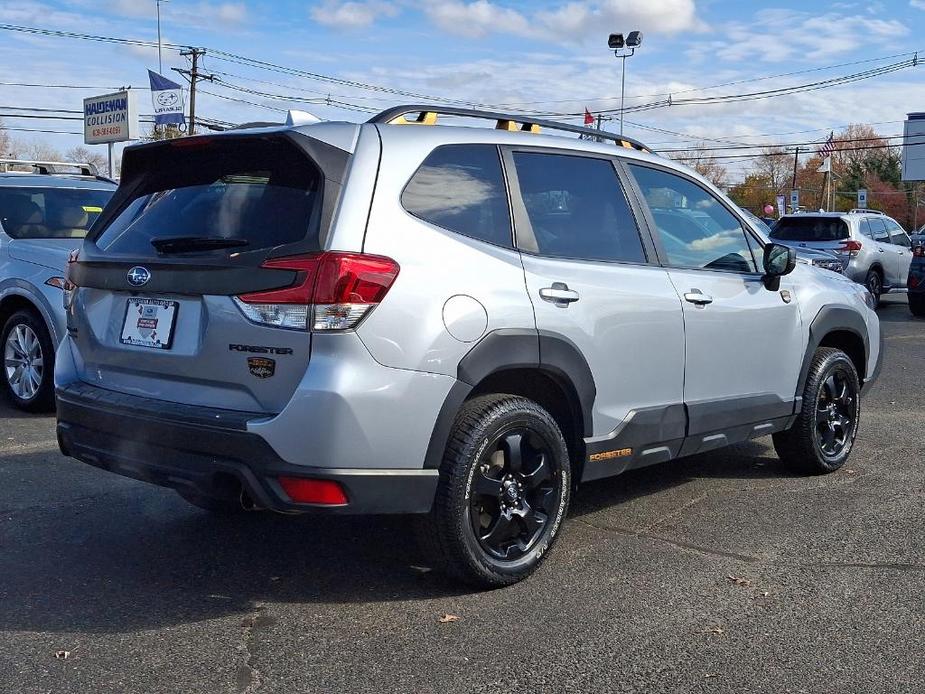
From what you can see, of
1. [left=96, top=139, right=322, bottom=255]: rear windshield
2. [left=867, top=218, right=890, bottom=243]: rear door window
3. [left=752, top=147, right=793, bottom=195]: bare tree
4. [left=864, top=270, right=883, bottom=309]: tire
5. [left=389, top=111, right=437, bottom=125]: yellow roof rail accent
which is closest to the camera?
[left=96, top=139, right=322, bottom=255]: rear windshield

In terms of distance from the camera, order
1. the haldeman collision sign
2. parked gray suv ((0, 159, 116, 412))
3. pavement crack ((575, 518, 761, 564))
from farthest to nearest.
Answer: the haldeman collision sign, parked gray suv ((0, 159, 116, 412)), pavement crack ((575, 518, 761, 564))

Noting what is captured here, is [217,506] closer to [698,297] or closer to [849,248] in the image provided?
[698,297]

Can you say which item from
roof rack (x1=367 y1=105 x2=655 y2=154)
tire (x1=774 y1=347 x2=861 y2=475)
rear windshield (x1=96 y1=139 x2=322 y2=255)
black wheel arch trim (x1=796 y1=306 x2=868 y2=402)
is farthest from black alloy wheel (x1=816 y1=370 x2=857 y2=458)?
rear windshield (x1=96 y1=139 x2=322 y2=255)

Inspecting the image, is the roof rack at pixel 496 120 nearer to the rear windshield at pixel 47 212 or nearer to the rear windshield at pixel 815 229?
the rear windshield at pixel 47 212

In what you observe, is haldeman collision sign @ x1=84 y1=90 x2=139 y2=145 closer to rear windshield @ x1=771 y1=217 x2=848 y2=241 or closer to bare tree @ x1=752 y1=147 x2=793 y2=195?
rear windshield @ x1=771 y1=217 x2=848 y2=241

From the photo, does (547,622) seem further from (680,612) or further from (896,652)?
(896,652)

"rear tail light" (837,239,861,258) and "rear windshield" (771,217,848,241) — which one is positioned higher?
"rear windshield" (771,217,848,241)

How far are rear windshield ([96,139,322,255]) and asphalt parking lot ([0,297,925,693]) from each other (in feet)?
4.47

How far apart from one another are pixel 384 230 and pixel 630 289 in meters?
1.36

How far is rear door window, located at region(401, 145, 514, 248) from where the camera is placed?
3941 millimetres

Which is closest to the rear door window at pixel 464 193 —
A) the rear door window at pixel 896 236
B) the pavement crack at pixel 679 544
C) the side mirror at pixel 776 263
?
the pavement crack at pixel 679 544

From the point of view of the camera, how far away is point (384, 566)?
4.42 metres

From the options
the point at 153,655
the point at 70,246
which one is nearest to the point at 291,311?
the point at 153,655

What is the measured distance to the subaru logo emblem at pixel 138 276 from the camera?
4.02m
